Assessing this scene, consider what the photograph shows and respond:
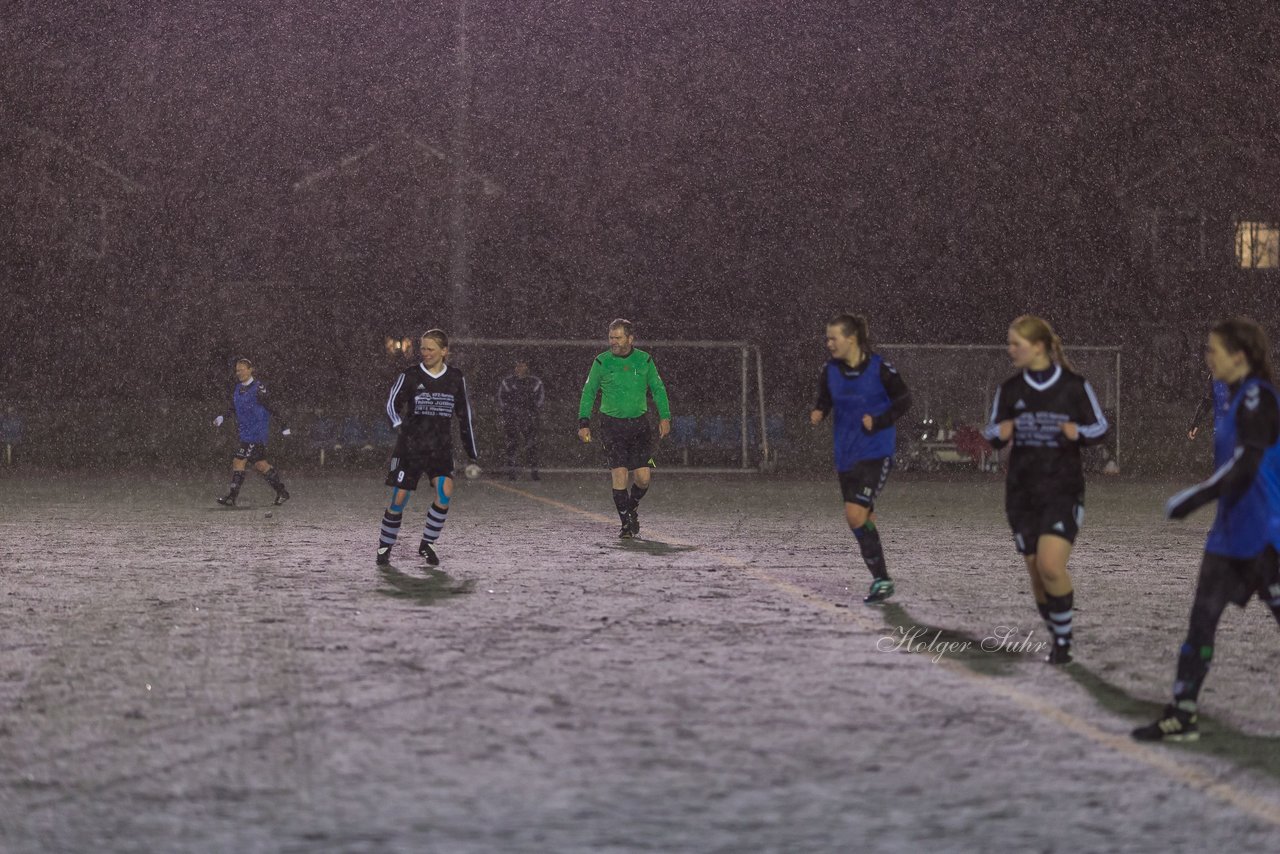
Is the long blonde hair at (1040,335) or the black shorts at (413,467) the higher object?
the long blonde hair at (1040,335)

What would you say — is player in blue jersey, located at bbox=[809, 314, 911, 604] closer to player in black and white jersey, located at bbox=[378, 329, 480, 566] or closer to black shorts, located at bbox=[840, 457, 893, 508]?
black shorts, located at bbox=[840, 457, 893, 508]

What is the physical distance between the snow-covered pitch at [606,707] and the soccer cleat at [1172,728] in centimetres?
11

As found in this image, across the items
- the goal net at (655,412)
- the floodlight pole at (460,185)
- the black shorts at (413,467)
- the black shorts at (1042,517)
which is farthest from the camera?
the goal net at (655,412)

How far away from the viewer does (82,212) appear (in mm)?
39844

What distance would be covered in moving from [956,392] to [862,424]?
21568mm

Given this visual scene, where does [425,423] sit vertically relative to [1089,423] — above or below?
below

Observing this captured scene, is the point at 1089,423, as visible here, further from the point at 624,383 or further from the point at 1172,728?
the point at 624,383

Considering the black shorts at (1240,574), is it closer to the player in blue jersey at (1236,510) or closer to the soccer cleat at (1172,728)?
the player in blue jersey at (1236,510)

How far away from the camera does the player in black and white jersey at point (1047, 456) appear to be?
7.46 metres

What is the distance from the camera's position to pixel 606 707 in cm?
630

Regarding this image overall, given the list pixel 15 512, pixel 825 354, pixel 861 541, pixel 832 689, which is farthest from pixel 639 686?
pixel 825 354

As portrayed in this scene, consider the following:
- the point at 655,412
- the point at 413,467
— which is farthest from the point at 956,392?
the point at 413,467

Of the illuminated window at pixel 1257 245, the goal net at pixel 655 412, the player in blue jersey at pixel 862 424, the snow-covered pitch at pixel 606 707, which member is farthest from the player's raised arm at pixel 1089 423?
the illuminated window at pixel 1257 245

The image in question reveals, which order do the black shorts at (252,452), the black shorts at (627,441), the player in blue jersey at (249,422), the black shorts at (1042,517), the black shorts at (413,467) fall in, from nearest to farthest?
the black shorts at (1042,517) → the black shorts at (413,467) → the black shorts at (627,441) → the player in blue jersey at (249,422) → the black shorts at (252,452)
